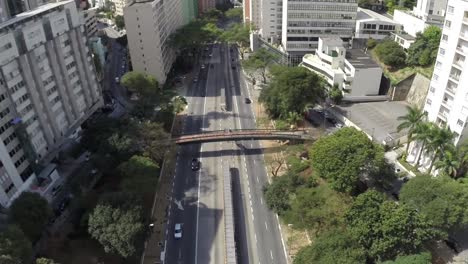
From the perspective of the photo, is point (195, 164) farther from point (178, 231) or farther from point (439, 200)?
point (439, 200)

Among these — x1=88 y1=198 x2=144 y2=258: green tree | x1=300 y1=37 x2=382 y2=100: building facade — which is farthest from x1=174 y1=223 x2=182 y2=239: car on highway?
x1=300 y1=37 x2=382 y2=100: building facade

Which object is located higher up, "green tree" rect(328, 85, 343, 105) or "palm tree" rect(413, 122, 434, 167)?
"palm tree" rect(413, 122, 434, 167)

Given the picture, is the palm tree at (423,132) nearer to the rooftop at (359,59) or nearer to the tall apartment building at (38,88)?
the rooftop at (359,59)

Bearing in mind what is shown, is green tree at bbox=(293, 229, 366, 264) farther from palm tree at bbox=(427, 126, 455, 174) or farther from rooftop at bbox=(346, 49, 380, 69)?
rooftop at bbox=(346, 49, 380, 69)

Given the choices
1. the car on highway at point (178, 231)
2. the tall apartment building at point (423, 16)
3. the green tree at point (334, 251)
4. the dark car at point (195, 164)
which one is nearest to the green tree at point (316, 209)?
the green tree at point (334, 251)

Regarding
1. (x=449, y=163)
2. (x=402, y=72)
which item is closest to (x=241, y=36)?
(x=402, y=72)

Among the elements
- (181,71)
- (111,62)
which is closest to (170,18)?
(181,71)

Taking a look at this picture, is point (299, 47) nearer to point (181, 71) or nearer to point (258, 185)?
point (181, 71)
